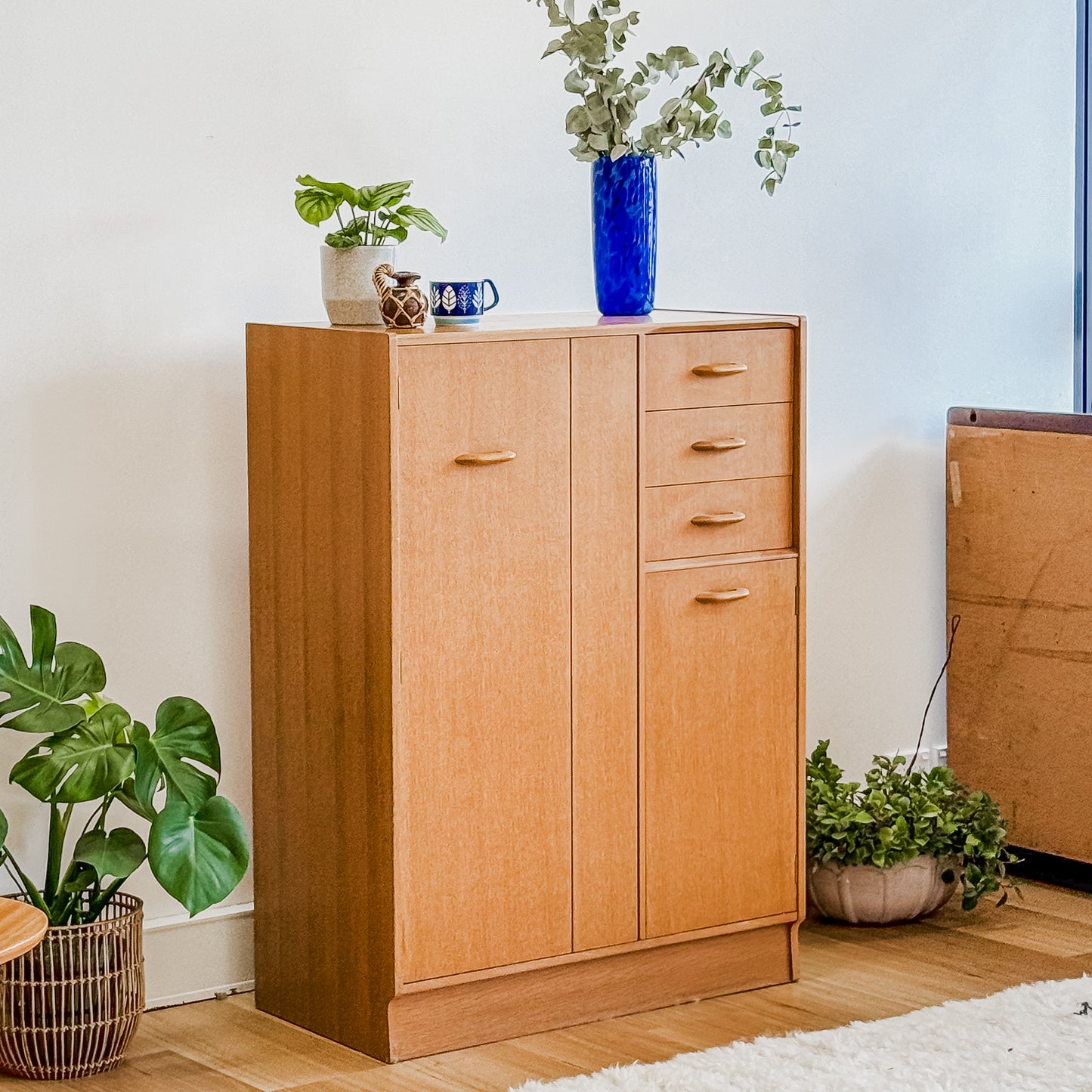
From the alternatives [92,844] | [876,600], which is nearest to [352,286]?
[92,844]

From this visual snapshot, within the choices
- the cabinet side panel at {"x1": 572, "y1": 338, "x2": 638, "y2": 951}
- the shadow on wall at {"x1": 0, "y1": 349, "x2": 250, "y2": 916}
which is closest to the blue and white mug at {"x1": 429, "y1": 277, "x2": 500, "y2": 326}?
the cabinet side panel at {"x1": 572, "y1": 338, "x2": 638, "y2": 951}

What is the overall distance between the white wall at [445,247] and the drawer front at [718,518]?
598 millimetres

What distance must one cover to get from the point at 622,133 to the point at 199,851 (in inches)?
54.9

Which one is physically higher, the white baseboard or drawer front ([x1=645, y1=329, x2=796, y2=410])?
drawer front ([x1=645, y1=329, x2=796, y2=410])

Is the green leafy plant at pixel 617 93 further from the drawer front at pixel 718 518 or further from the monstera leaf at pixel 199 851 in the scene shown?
the monstera leaf at pixel 199 851

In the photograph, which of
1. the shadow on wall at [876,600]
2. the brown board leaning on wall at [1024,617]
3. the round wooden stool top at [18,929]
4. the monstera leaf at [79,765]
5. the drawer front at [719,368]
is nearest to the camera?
the round wooden stool top at [18,929]

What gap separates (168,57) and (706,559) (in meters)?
1.23

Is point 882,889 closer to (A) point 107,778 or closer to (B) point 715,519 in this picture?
(B) point 715,519

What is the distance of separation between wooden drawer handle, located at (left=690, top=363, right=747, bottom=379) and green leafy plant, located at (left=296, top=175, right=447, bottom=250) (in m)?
0.48

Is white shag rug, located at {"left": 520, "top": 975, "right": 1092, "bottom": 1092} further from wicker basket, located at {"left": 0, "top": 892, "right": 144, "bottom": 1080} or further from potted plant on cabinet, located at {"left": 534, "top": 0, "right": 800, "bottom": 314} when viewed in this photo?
potted plant on cabinet, located at {"left": 534, "top": 0, "right": 800, "bottom": 314}

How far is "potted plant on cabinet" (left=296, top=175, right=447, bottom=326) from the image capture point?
9.62 ft

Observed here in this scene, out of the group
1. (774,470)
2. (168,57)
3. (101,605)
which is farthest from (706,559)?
(168,57)

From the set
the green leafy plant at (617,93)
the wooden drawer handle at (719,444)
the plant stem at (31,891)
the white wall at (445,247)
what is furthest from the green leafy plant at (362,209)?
the plant stem at (31,891)

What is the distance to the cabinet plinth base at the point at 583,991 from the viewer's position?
292cm
